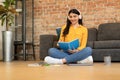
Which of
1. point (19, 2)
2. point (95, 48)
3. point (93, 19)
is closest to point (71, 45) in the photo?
point (95, 48)

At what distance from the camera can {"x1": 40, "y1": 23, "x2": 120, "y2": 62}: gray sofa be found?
16.1ft

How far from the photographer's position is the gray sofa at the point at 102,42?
16.1 feet

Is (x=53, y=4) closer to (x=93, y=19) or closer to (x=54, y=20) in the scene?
(x=54, y=20)

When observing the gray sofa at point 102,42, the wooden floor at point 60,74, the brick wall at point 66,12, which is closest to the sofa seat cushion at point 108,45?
the gray sofa at point 102,42

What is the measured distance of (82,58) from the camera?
4.25 meters

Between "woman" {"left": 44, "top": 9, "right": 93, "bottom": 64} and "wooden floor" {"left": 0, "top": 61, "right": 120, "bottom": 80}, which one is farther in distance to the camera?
"woman" {"left": 44, "top": 9, "right": 93, "bottom": 64}

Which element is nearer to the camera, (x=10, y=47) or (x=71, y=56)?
(x=71, y=56)

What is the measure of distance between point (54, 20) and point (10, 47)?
1195 mm

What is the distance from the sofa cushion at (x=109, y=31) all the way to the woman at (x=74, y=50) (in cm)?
118

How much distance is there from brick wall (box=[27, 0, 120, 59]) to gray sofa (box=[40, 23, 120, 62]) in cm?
37

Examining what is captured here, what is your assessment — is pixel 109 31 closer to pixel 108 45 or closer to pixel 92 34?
pixel 92 34

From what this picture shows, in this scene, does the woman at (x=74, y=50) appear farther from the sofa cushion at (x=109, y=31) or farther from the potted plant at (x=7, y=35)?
the potted plant at (x=7, y=35)

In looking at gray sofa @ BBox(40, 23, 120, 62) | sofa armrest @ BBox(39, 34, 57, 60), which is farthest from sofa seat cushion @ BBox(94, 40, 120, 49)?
sofa armrest @ BBox(39, 34, 57, 60)

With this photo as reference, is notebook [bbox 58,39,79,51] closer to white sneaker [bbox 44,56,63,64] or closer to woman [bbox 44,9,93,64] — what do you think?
woman [bbox 44,9,93,64]
